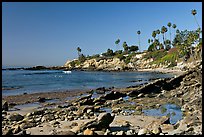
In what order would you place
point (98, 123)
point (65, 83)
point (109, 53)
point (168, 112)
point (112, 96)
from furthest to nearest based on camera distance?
point (109, 53) < point (65, 83) < point (112, 96) < point (168, 112) < point (98, 123)

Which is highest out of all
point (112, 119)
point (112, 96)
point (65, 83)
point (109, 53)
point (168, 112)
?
point (109, 53)

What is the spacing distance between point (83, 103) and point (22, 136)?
1065 centimetres

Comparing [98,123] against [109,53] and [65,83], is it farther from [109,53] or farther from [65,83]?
[109,53]

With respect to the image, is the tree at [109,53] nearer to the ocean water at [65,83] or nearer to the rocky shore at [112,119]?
the ocean water at [65,83]

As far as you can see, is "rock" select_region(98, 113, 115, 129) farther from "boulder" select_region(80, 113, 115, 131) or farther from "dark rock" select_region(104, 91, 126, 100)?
"dark rock" select_region(104, 91, 126, 100)

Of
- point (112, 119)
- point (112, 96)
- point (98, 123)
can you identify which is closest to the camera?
point (98, 123)

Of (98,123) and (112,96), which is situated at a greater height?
(98,123)

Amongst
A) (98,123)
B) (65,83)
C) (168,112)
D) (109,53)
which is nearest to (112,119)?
(98,123)

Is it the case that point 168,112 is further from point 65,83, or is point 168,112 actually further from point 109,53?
point 109,53

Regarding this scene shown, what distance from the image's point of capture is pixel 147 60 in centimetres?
10638

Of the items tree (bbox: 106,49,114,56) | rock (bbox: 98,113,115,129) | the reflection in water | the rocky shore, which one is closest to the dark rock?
the rocky shore

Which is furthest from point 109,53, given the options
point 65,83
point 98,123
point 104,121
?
point 98,123

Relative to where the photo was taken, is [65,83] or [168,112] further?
[65,83]

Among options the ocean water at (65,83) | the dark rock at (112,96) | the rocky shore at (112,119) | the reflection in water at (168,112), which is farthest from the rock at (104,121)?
the ocean water at (65,83)
